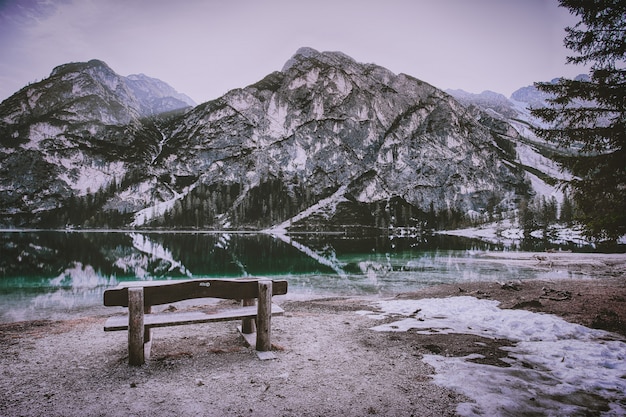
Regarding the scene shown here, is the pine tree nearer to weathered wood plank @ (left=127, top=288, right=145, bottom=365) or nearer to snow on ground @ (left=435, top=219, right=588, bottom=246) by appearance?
weathered wood plank @ (left=127, top=288, right=145, bottom=365)

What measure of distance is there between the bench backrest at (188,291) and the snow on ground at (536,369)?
4.52 metres

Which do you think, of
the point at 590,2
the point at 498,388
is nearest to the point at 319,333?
the point at 498,388

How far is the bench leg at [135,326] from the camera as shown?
718cm

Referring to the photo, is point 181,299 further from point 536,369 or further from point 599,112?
point 599,112

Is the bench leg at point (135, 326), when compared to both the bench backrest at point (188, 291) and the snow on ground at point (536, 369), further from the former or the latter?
the snow on ground at point (536, 369)

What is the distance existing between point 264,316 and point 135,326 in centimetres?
280

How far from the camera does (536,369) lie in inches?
288

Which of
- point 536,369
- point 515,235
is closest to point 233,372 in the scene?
point 536,369

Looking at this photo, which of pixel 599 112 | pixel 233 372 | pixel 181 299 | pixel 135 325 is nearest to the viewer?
pixel 233 372

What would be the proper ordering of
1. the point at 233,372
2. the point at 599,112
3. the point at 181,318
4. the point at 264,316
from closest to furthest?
the point at 233,372, the point at 181,318, the point at 264,316, the point at 599,112

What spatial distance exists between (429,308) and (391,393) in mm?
9181

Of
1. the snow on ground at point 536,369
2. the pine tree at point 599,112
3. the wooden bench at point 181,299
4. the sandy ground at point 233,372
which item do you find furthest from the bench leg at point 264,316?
the pine tree at point 599,112

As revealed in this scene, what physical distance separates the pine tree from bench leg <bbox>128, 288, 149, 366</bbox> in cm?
1613

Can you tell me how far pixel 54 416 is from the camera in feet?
17.2
